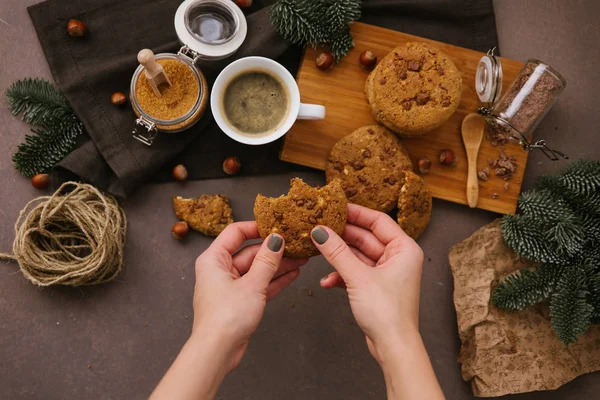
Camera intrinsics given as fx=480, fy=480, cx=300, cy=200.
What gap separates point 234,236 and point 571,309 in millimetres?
1293

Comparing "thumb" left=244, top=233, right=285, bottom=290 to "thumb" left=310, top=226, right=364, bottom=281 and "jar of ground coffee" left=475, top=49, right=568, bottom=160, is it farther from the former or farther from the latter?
"jar of ground coffee" left=475, top=49, right=568, bottom=160

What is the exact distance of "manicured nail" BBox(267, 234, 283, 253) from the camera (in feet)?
5.05

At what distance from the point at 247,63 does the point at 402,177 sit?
0.78 m

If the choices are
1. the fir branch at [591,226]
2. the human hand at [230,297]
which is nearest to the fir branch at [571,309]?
the fir branch at [591,226]

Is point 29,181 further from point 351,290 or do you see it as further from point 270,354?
point 351,290

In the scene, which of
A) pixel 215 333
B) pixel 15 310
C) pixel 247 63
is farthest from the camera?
pixel 15 310

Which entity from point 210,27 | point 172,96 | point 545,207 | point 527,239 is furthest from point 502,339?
point 210,27

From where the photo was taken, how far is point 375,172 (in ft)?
6.43

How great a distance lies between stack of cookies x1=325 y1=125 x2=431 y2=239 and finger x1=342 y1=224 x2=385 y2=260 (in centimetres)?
18

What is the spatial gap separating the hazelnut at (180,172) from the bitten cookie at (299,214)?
0.51 meters

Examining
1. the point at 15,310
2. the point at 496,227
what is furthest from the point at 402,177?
the point at 15,310

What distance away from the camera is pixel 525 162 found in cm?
210

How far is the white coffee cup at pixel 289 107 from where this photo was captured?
6.17 ft

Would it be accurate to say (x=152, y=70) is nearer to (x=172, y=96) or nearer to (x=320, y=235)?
(x=172, y=96)
